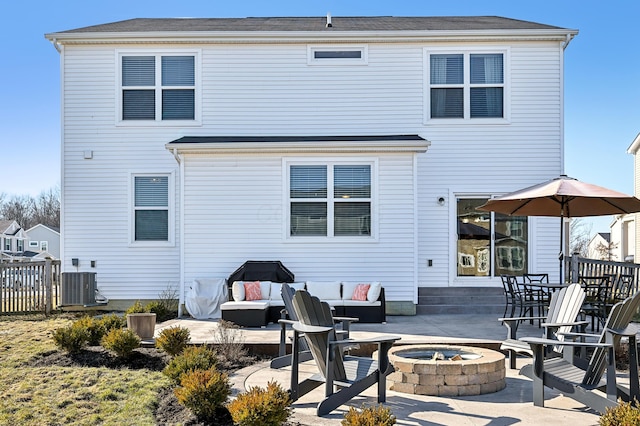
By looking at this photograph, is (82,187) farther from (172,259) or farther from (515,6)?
(515,6)

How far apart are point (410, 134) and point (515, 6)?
19.4 ft

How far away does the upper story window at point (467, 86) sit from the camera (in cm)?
1308

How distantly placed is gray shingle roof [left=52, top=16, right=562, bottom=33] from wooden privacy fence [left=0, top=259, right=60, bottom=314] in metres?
5.17

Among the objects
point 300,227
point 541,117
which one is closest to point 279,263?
point 300,227

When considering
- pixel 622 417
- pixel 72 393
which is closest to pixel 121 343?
pixel 72 393

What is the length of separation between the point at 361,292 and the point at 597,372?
580cm

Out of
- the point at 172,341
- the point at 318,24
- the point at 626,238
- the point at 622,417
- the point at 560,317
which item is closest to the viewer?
the point at 622,417

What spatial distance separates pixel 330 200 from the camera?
11984 millimetres

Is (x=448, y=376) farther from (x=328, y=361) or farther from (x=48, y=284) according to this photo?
(x=48, y=284)

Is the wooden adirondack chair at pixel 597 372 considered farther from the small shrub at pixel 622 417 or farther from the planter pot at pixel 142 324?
the planter pot at pixel 142 324

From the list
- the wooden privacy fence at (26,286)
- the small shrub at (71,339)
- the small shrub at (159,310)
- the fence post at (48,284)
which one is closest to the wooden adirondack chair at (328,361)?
the small shrub at (71,339)

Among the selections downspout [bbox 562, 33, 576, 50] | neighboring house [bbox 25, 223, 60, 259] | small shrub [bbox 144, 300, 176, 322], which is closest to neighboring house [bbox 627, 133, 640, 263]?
downspout [bbox 562, 33, 576, 50]

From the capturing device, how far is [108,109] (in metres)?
13.2

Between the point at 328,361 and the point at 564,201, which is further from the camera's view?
the point at 564,201
